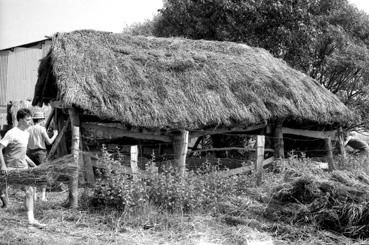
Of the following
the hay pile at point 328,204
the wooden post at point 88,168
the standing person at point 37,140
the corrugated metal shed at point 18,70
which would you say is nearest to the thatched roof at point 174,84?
the standing person at point 37,140

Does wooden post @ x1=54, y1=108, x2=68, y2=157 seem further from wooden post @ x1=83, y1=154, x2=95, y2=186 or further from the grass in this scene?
the grass

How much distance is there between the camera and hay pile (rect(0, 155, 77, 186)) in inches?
277

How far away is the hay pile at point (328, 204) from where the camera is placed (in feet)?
23.4

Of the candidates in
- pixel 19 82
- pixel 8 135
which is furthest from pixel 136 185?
pixel 19 82

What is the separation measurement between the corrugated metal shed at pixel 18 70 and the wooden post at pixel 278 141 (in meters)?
13.8

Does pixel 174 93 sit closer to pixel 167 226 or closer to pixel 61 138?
pixel 61 138

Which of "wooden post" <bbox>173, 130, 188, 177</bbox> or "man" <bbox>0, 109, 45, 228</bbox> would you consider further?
"wooden post" <bbox>173, 130, 188, 177</bbox>

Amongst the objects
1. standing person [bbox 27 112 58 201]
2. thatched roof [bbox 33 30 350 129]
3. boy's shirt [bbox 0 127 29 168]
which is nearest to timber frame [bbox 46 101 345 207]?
thatched roof [bbox 33 30 350 129]

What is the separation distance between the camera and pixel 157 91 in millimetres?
10445

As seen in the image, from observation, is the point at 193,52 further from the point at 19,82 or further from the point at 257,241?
the point at 19,82

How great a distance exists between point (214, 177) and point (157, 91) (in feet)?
8.98

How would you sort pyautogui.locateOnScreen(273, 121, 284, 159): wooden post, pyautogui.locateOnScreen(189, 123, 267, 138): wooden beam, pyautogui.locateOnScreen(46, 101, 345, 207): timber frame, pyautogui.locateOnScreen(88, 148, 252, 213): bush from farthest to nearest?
1. pyautogui.locateOnScreen(273, 121, 284, 159): wooden post
2. pyautogui.locateOnScreen(189, 123, 267, 138): wooden beam
3. pyautogui.locateOnScreen(46, 101, 345, 207): timber frame
4. pyautogui.locateOnScreen(88, 148, 252, 213): bush

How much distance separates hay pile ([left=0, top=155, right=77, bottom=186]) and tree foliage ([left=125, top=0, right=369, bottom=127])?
1039 cm

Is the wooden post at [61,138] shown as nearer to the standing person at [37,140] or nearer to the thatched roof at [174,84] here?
the thatched roof at [174,84]
